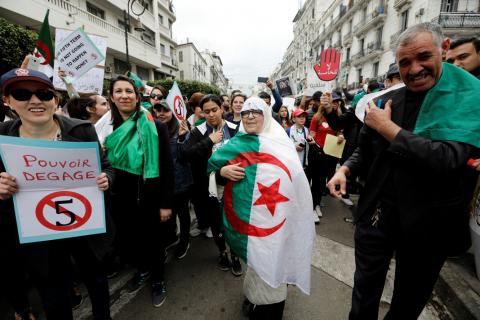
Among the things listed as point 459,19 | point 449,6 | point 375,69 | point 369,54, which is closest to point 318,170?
point 459,19

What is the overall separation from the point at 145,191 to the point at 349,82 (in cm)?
3270

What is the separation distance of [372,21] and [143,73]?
76.2ft

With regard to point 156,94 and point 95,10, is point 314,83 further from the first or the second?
point 95,10

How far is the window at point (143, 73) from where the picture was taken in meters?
20.2

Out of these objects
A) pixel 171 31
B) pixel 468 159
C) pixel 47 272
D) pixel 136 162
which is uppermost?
pixel 171 31

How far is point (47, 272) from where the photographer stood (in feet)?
5.35

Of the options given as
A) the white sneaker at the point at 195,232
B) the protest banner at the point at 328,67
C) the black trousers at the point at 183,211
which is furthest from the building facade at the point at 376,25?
the black trousers at the point at 183,211

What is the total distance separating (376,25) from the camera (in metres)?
23.6

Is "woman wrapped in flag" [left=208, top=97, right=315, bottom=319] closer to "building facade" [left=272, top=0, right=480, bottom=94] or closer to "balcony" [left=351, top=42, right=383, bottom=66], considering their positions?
"building facade" [left=272, top=0, right=480, bottom=94]

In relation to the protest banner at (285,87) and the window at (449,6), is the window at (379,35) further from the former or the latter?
the protest banner at (285,87)

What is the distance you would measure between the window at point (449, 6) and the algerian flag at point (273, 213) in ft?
78.9

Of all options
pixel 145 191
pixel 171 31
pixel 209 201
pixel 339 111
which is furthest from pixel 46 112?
pixel 171 31

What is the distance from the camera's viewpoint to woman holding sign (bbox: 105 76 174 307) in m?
2.15

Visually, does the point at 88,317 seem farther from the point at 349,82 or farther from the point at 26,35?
the point at 349,82
